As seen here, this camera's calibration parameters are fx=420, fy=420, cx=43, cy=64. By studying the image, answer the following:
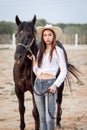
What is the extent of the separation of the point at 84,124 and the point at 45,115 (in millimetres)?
2615

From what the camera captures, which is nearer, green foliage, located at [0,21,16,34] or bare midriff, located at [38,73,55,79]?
bare midriff, located at [38,73,55,79]

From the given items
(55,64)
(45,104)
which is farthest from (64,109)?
(55,64)

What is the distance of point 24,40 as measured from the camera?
5.90 metres

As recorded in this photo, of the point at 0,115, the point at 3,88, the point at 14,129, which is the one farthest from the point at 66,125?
the point at 3,88

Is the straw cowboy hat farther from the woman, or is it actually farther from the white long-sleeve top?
the white long-sleeve top

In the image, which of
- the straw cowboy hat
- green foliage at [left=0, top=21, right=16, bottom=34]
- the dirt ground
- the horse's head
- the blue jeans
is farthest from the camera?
green foliage at [left=0, top=21, right=16, bottom=34]

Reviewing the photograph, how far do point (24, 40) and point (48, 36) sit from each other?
0.68 m

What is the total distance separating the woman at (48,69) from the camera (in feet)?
17.1

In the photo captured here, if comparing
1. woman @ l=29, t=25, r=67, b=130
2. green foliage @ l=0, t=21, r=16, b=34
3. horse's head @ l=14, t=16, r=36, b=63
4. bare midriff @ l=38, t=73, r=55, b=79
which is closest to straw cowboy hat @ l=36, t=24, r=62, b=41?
woman @ l=29, t=25, r=67, b=130

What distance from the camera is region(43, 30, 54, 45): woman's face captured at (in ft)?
17.4

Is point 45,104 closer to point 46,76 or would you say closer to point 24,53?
point 46,76

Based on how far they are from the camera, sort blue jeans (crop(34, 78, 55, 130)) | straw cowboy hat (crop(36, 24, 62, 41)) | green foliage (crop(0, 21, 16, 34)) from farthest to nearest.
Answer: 1. green foliage (crop(0, 21, 16, 34))
2. straw cowboy hat (crop(36, 24, 62, 41))
3. blue jeans (crop(34, 78, 55, 130))

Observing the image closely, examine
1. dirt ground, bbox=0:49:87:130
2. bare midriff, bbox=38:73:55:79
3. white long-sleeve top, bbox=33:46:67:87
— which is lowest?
dirt ground, bbox=0:49:87:130

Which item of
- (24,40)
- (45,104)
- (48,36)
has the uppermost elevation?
(48,36)
